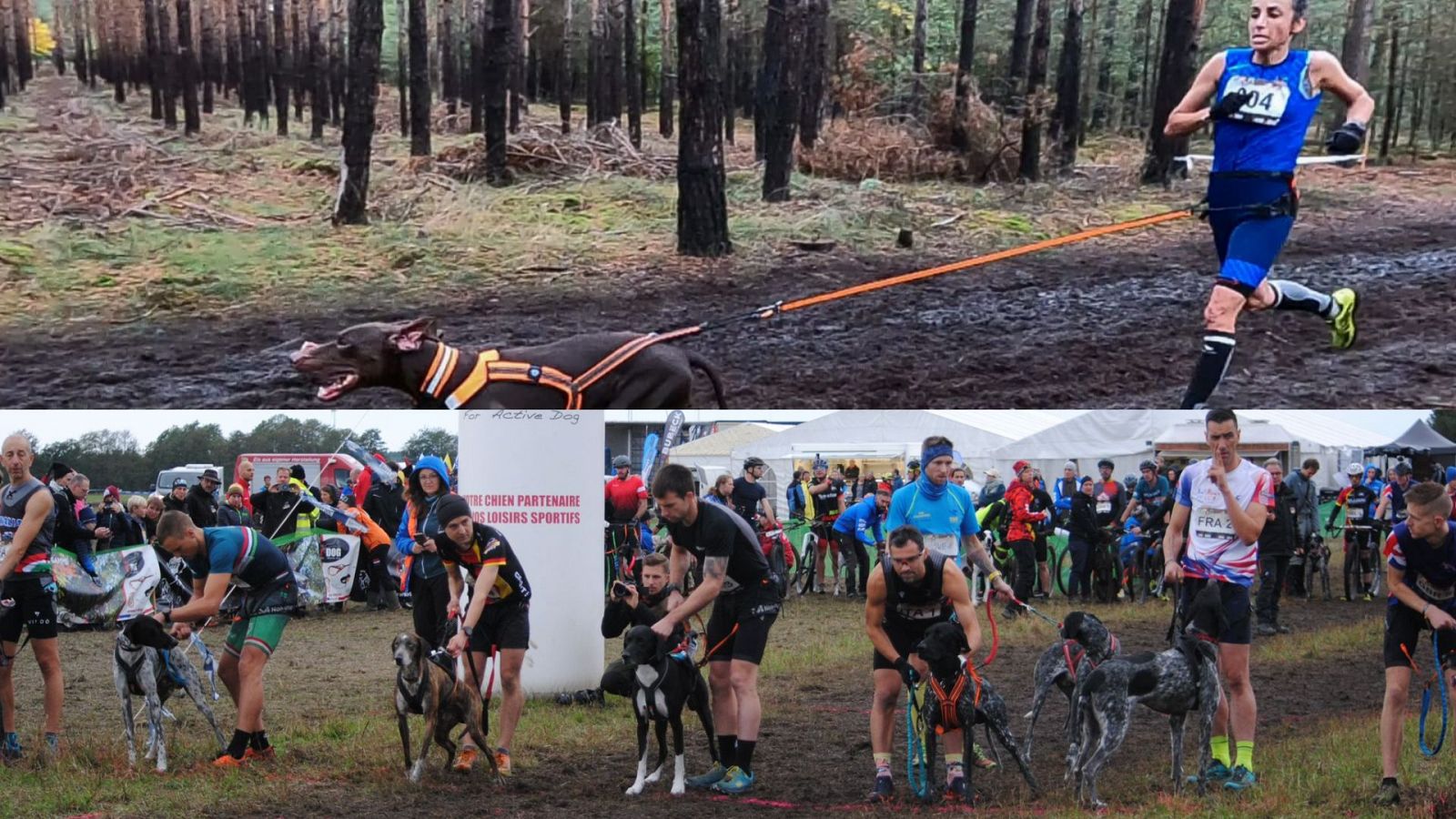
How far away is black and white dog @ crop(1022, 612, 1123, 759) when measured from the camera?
562 cm

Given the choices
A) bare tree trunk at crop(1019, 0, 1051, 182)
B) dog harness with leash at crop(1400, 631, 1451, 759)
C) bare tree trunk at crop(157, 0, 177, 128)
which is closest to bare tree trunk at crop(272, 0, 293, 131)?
bare tree trunk at crop(157, 0, 177, 128)

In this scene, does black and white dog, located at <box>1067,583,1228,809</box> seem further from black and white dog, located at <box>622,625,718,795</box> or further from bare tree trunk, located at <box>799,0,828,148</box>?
bare tree trunk, located at <box>799,0,828,148</box>

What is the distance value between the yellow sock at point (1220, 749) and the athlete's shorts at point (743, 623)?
5.76 feet

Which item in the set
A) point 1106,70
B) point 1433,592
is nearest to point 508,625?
point 1106,70

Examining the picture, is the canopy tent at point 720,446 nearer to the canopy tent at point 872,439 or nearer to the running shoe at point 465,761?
the canopy tent at point 872,439

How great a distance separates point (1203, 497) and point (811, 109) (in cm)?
211

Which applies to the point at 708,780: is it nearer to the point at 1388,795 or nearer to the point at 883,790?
the point at 883,790

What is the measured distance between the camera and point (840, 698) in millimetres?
7730

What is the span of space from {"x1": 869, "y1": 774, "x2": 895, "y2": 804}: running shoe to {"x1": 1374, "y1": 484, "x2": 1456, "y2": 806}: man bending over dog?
5.63 feet

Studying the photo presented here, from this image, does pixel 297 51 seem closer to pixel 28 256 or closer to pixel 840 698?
pixel 28 256

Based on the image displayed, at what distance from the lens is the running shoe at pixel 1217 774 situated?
5699 millimetres

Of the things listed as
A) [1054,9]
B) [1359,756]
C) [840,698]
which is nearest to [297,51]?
[1054,9]

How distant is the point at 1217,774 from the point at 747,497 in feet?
11.0

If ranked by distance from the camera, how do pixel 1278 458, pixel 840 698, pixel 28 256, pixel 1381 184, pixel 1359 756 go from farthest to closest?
pixel 840 698
pixel 1278 458
pixel 1359 756
pixel 1381 184
pixel 28 256
